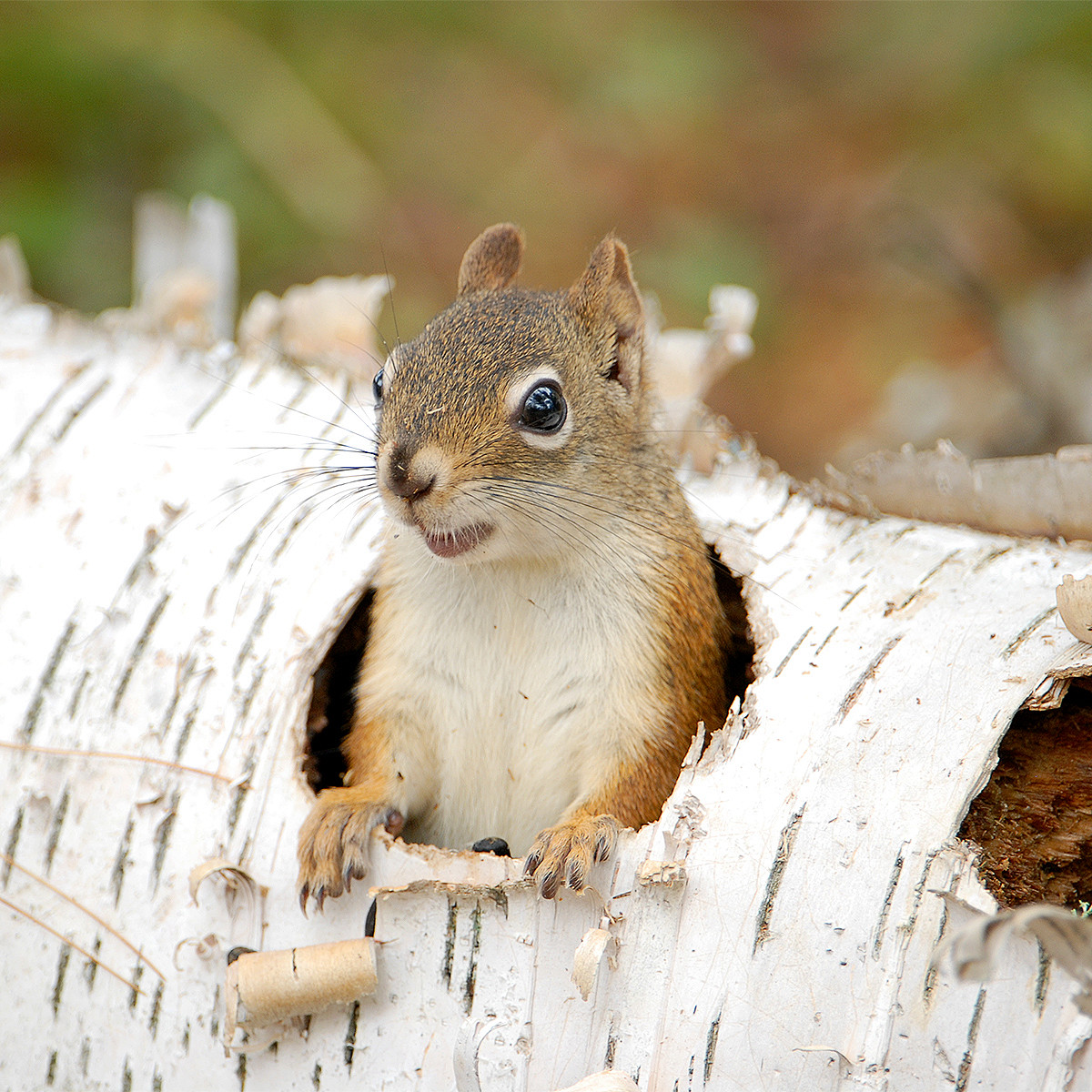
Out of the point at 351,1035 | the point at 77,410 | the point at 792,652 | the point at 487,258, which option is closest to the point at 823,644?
the point at 792,652

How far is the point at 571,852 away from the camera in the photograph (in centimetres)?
153

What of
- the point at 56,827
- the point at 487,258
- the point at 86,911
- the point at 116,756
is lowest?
the point at 86,911

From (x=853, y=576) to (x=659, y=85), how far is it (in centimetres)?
367

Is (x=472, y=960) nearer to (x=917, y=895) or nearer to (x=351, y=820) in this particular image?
(x=351, y=820)

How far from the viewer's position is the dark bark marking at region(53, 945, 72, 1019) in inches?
70.1

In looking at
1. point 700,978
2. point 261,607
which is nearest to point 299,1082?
point 700,978

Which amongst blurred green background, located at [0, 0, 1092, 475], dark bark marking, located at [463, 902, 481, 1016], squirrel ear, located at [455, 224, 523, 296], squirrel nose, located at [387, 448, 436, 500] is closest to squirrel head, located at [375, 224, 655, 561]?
squirrel nose, located at [387, 448, 436, 500]

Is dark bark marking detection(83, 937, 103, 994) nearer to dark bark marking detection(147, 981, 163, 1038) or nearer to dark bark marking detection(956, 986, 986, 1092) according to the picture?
dark bark marking detection(147, 981, 163, 1038)

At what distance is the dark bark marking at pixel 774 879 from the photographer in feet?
4.82

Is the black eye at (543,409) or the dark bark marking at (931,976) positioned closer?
the dark bark marking at (931,976)

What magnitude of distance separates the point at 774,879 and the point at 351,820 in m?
0.62

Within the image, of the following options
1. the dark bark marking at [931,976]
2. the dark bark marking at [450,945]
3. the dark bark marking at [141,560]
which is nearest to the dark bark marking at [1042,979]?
the dark bark marking at [931,976]

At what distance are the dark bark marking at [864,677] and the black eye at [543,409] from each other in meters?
0.58

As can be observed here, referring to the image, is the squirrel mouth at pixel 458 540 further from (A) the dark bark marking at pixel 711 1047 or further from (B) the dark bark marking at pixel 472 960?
(A) the dark bark marking at pixel 711 1047
